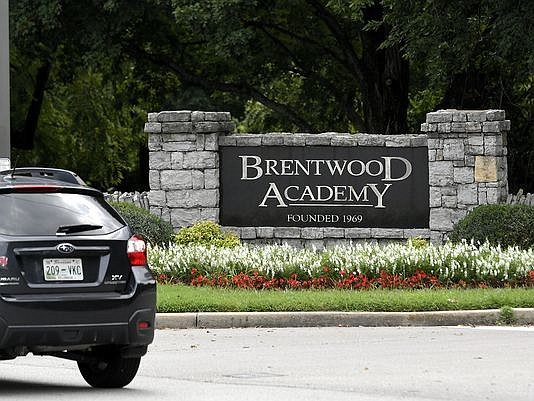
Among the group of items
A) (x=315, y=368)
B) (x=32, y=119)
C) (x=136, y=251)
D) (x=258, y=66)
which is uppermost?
(x=258, y=66)

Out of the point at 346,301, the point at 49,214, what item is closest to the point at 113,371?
the point at 49,214

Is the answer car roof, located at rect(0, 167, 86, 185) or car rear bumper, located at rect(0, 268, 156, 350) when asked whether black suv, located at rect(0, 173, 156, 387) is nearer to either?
car rear bumper, located at rect(0, 268, 156, 350)

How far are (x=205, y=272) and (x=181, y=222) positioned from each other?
16.7 feet

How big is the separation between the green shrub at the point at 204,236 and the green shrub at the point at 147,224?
23cm

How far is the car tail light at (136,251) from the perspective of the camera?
10398mm

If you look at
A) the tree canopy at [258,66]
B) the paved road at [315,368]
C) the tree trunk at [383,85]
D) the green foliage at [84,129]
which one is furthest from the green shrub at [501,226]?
the green foliage at [84,129]

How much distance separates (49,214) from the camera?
1035 cm

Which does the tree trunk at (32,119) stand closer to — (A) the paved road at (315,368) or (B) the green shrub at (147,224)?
(B) the green shrub at (147,224)

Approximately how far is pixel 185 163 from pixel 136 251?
13.2 m

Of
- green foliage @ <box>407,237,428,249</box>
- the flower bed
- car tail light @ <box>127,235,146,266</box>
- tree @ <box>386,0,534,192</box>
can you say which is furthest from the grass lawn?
tree @ <box>386,0,534,192</box>

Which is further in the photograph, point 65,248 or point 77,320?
point 65,248

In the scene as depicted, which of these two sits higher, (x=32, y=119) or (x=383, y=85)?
(x=383, y=85)

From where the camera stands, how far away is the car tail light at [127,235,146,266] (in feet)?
34.1

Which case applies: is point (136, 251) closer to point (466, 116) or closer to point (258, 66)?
point (466, 116)
